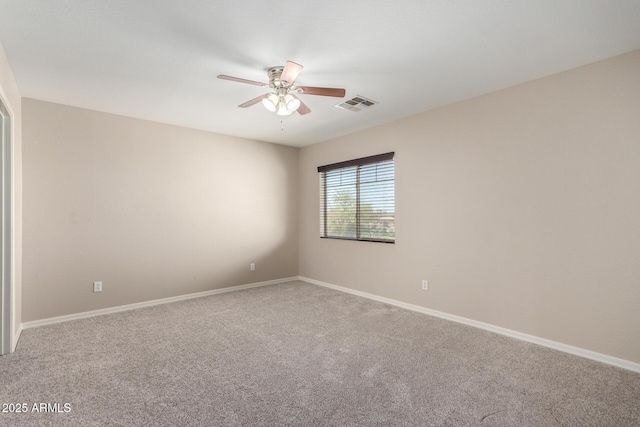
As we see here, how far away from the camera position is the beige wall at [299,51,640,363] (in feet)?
8.30

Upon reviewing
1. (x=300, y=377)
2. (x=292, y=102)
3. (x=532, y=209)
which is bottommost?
(x=300, y=377)

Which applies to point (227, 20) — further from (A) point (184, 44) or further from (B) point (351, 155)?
(B) point (351, 155)

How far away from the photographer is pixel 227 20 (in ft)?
6.86

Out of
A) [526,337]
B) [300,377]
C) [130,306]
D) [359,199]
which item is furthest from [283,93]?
[130,306]

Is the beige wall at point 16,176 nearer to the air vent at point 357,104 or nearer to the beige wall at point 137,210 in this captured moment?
the beige wall at point 137,210

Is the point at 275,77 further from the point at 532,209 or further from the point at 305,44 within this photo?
the point at 532,209

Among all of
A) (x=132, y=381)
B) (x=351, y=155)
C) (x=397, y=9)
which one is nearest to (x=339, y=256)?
(x=351, y=155)

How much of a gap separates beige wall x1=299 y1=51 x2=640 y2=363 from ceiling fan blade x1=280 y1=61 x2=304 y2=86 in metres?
2.12

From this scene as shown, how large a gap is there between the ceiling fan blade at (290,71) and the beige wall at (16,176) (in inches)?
86.8

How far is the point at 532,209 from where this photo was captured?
301 centimetres

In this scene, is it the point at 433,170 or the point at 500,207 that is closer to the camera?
the point at 500,207

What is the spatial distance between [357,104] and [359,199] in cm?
161

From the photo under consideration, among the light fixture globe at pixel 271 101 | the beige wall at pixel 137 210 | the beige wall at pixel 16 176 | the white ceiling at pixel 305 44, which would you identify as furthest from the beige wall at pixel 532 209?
the beige wall at pixel 16 176

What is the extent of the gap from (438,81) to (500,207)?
4.58 feet
